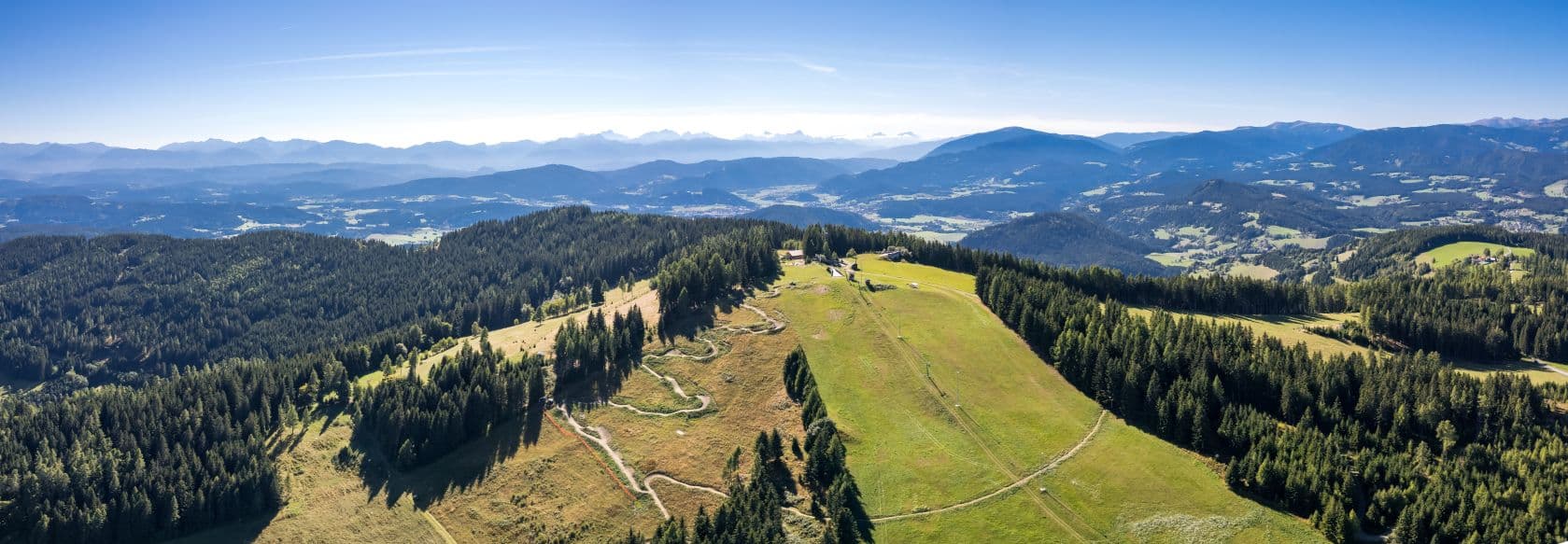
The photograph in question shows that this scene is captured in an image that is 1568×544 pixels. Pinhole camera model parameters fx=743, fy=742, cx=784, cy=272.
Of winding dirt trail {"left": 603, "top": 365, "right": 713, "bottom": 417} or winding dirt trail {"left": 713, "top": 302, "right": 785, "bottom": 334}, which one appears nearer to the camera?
winding dirt trail {"left": 603, "top": 365, "right": 713, "bottom": 417}

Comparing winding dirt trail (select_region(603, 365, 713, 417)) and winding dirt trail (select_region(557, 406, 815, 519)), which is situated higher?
winding dirt trail (select_region(603, 365, 713, 417))

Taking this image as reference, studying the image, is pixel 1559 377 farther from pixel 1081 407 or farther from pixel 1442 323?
pixel 1081 407

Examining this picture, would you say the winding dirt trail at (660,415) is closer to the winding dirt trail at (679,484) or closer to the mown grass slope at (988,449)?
the winding dirt trail at (679,484)

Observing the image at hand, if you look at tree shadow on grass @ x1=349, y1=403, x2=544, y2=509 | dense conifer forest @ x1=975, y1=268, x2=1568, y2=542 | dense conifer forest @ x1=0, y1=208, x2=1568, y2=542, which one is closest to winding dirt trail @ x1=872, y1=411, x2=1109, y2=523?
dense conifer forest @ x1=0, y1=208, x2=1568, y2=542

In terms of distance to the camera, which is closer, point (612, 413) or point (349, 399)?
point (612, 413)

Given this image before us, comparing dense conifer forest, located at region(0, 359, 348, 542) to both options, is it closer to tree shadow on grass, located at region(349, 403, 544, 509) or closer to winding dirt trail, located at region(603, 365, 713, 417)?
tree shadow on grass, located at region(349, 403, 544, 509)

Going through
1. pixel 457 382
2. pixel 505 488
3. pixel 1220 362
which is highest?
pixel 1220 362

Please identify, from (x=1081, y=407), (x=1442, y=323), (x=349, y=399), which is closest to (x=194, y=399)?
(x=349, y=399)

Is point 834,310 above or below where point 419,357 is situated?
above

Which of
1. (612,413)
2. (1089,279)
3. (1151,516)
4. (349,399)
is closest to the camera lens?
(1151,516)

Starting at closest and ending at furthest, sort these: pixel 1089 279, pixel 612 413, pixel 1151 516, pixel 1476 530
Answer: pixel 1476 530
pixel 1151 516
pixel 612 413
pixel 1089 279

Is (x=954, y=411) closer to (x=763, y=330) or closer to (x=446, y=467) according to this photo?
(x=763, y=330)
